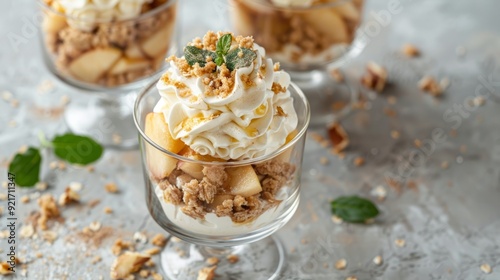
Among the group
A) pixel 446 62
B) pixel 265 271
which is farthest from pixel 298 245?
pixel 446 62

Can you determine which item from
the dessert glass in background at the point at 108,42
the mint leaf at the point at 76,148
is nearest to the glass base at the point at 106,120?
the dessert glass in background at the point at 108,42

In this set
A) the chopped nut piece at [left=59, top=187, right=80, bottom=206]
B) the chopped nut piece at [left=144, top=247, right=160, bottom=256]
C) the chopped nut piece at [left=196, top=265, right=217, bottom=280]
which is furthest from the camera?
the chopped nut piece at [left=59, top=187, right=80, bottom=206]

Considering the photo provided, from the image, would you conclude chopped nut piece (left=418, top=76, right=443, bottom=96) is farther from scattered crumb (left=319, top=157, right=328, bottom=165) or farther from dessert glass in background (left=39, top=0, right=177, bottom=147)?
dessert glass in background (left=39, top=0, right=177, bottom=147)

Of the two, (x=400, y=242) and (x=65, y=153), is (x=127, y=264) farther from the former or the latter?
(x=400, y=242)

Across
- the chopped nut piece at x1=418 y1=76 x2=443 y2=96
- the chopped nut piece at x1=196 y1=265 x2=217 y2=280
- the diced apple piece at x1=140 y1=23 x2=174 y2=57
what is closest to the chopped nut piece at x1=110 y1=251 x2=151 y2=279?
the chopped nut piece at x1=196 y1=265 x2=217 y2=280

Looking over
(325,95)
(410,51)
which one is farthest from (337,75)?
(410,51)

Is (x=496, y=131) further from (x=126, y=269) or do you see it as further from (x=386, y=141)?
(x=126, y=269)
